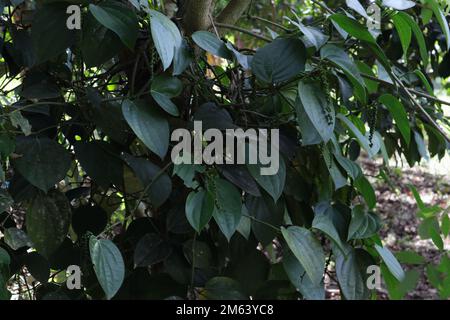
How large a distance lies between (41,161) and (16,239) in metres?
0.14

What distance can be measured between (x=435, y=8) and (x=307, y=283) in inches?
17.2

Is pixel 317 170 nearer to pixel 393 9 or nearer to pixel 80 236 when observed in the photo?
pixel 393 9

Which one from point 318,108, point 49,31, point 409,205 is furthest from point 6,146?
point 409,205

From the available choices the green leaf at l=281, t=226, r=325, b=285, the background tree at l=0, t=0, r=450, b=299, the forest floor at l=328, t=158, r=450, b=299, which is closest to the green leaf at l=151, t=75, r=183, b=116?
the background tree at l=0, t=0, r=450, b=299

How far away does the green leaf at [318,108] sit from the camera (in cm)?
68

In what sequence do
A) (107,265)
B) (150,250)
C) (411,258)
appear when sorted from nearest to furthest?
1. (107,265)
2. (150,250)
3. (411,258)

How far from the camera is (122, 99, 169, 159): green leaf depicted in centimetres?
68

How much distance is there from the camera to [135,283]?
30.6 inches

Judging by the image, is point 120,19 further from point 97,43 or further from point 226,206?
point 226,206

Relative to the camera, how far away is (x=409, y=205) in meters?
2.88

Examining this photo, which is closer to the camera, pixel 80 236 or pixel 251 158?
pixel 251 158

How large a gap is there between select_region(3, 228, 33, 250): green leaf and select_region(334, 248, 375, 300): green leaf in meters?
0.43

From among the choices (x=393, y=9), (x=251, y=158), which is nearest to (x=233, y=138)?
(x=251, y=158)
